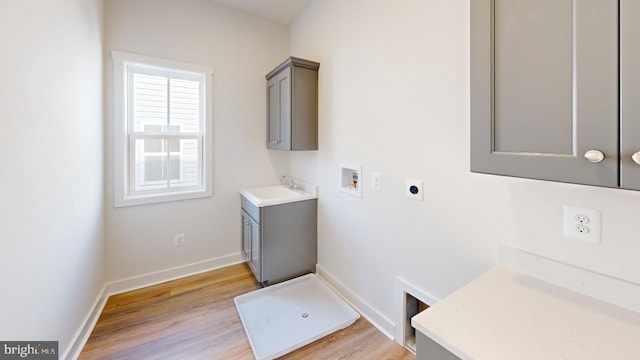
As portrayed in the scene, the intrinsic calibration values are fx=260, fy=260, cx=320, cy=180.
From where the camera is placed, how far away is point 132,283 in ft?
8.15

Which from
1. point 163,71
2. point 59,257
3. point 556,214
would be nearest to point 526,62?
point 556,214

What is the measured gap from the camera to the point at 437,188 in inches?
58.7

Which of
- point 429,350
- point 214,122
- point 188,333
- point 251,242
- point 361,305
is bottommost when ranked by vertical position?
point 188,333

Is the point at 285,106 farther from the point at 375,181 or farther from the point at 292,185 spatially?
the point at 375,181

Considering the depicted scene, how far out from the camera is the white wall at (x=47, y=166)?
108cm

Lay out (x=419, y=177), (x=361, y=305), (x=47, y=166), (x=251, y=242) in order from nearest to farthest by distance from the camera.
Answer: (x=47, y=166) → (x=419, y=177) → (x=361, y=305) → (x=251, y=242)

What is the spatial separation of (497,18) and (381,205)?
125 cm

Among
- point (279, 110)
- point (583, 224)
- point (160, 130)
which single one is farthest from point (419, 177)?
point (160, 130)

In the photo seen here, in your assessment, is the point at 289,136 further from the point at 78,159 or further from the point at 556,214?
the point at 556,214

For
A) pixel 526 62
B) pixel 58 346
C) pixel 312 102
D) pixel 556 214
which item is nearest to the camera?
pixel 526 62

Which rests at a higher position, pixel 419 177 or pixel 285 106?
pixel 285 106

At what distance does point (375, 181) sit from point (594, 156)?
4.15ft

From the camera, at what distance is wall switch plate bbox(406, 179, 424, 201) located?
1.58 metres

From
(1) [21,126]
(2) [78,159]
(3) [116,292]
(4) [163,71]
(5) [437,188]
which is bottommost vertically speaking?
(3) [116,292]
